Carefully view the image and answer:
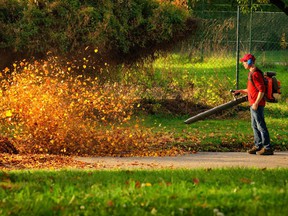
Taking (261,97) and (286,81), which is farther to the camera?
(286,81)

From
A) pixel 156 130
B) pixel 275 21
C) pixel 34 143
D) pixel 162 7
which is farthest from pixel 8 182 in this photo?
pixel 275 21

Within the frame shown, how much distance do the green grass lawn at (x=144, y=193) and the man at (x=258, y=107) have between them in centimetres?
357

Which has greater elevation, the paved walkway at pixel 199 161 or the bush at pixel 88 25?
the bush at pixel 88 25

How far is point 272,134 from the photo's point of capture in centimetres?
1540

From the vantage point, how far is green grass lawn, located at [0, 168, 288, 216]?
23.9 feet

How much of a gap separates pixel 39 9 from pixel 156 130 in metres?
3.72

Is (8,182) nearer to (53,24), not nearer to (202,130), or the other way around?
(202,130)

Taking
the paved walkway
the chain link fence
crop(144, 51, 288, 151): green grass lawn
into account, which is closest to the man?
the paved walkway

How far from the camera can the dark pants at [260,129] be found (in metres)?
13.1

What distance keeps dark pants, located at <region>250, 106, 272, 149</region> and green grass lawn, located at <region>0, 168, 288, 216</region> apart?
11.8ft

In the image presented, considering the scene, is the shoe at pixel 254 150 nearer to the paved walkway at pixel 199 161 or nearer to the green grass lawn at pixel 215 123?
the paved walkway at pixel 199 161

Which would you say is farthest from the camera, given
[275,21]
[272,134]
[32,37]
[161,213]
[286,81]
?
[275,21]

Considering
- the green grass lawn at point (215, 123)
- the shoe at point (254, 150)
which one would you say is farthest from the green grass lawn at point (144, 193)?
the green grass lawn at point (215, 123)

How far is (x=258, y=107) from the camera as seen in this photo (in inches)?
516
